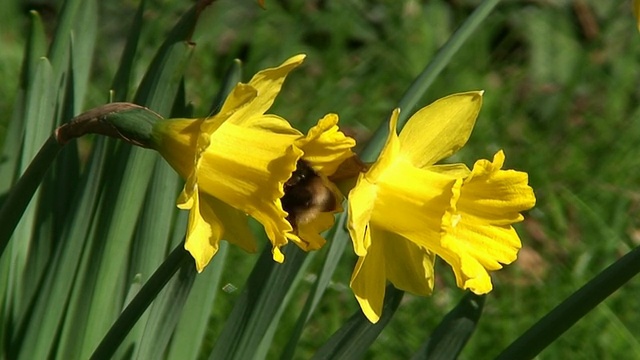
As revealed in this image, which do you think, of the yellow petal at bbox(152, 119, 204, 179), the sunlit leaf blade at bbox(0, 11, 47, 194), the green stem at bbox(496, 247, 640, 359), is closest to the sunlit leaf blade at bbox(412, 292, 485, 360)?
the green stem at bbox(496, 247, 640, 359)

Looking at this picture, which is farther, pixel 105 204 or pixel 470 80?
pixel 470 80

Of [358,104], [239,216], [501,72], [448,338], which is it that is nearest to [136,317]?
[239,216]

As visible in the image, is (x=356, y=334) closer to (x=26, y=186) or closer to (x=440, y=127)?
(x=440, y=127)

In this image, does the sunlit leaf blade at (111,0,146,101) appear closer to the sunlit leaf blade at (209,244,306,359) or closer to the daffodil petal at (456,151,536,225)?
the sunlit leaf blade at (209,244,306,359)

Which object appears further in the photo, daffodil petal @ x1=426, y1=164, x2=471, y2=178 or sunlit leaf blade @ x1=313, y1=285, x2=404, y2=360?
sunlit leaf blade @ x1=313, y1=285, x2=404, y2=360

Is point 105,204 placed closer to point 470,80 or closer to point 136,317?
point 136,317

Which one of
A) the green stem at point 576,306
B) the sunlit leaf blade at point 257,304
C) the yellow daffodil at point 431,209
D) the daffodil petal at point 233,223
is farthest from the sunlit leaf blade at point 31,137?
the green stem at point 576,306

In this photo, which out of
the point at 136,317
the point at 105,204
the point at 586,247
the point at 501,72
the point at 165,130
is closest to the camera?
the point at 165,130

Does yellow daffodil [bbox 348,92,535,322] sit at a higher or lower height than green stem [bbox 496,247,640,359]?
higher
